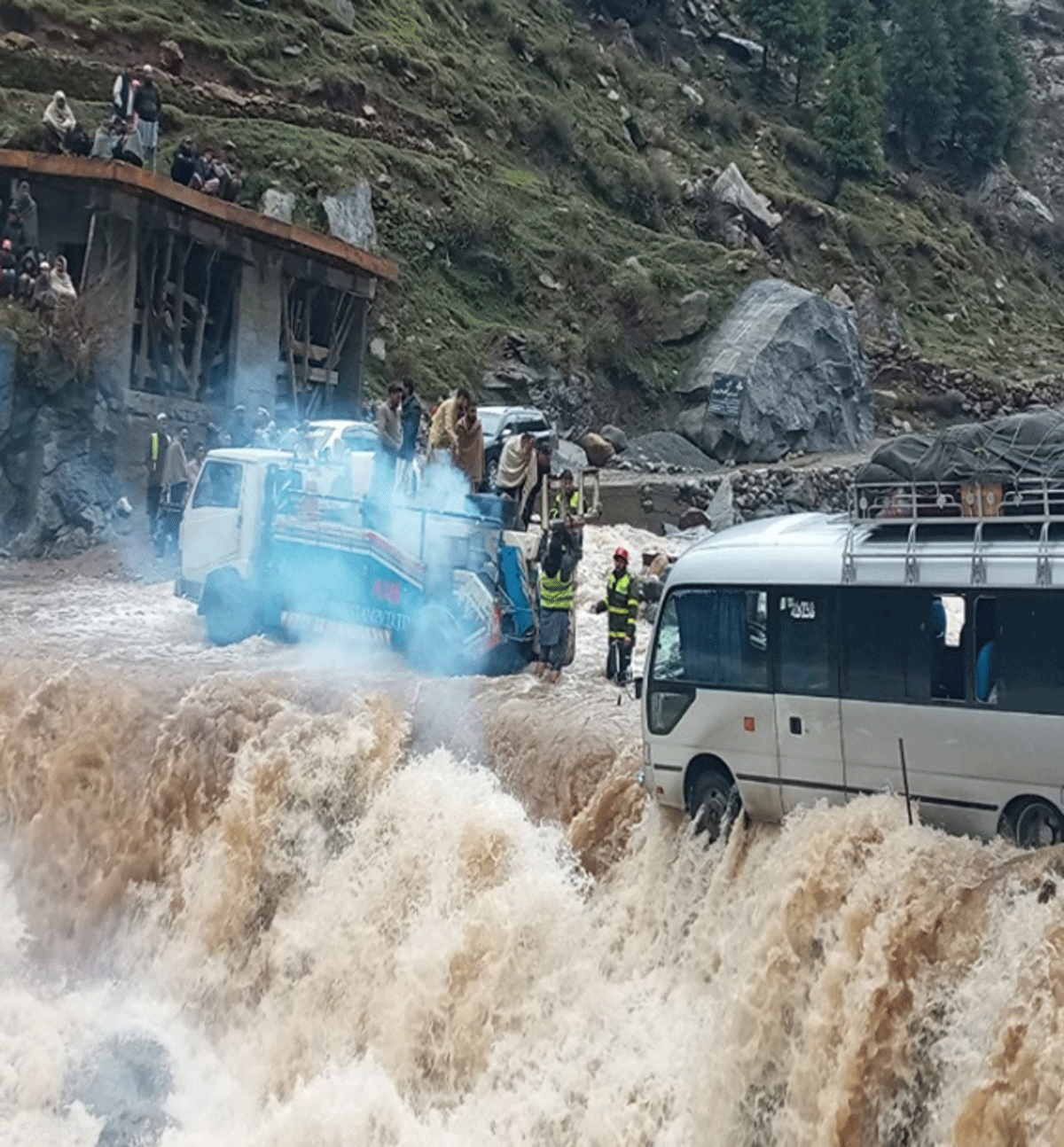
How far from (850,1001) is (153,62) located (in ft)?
106

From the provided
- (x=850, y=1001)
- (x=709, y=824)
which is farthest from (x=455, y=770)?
(x=850, y=1001)

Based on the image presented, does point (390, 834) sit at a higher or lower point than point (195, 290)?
lower

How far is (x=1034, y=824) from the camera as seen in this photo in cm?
828

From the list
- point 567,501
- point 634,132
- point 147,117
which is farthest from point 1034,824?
point 634,132

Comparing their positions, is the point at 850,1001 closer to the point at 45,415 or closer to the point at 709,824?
the point at 709,824

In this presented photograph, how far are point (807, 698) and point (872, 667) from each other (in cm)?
53

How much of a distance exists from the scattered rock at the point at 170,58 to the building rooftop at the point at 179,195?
11507 mm

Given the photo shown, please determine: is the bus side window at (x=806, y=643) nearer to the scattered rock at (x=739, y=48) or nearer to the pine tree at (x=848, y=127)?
the pine tree at (x=848, y=127)

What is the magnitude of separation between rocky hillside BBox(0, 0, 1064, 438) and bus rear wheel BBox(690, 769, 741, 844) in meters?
21.6

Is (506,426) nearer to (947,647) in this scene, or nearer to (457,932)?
(457,932)

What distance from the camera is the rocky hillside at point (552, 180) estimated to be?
32.7m

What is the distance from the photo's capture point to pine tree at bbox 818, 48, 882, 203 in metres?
51.9

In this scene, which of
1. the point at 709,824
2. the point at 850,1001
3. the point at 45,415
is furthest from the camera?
the point at 45,415

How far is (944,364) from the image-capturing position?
41.9 m
